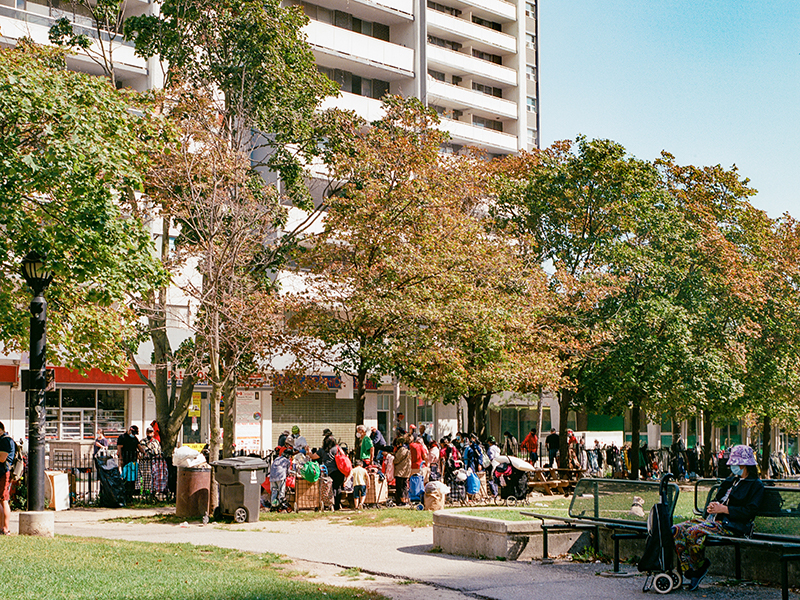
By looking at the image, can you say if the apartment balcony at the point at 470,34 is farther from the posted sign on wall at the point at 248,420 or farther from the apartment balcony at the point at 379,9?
the posted sign on wall at the point at 248,420

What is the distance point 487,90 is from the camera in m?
57.5

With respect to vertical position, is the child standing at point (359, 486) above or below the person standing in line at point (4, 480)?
below

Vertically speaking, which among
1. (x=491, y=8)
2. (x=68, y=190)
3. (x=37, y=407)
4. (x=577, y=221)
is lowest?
(x=37, y=407)

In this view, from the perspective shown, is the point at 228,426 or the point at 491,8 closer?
the point at 228,426

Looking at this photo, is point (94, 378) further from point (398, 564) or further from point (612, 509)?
point (612, 509)

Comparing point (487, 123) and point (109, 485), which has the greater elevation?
point (487, 123)

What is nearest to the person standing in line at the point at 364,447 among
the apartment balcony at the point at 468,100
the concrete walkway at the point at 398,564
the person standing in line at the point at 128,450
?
the concrete walkway at the point at 398,564

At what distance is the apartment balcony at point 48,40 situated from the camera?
33625 millimetres

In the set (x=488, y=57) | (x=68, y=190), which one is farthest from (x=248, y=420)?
(x=488, y=57)

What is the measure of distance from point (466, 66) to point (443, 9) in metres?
3.65

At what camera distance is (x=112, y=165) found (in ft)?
51.2

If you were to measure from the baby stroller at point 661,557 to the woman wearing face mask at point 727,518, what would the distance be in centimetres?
15

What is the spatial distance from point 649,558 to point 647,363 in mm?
21055

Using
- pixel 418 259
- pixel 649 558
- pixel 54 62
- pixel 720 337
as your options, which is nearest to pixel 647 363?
pixel 720 337
